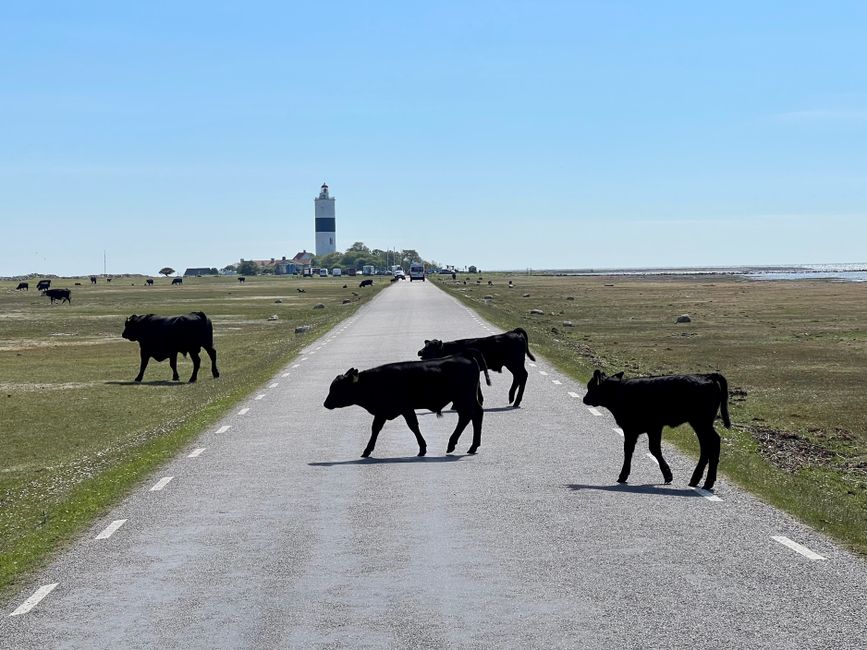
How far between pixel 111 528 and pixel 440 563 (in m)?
3.91

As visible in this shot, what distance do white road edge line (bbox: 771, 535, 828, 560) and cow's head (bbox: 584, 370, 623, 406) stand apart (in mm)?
3685

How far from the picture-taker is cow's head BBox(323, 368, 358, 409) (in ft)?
55.7

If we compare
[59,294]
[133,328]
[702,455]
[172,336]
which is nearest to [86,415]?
[172,336]

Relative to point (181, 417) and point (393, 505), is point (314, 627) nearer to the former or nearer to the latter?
point (393, 505)

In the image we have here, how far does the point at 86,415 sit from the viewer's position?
26031 mm

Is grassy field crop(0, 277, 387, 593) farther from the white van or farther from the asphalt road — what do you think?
the white van

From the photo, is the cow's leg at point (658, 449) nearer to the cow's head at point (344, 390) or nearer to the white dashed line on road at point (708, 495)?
the white dashed line on road at point (708, 495)

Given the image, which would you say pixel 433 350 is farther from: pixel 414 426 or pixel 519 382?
pixel 414 426

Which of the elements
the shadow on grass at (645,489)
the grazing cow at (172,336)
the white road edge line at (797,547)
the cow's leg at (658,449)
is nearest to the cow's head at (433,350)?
the shadow on grass at (645,489)

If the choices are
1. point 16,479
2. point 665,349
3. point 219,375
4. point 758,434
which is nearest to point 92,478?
point 16,479

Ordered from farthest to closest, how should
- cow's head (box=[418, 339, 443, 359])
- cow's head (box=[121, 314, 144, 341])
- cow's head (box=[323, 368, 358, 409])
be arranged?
1. cow's head (box=[121, 314, 144, 341])
2. cow's head (box=[418, 339, 443, 359])
3. cow's head (box=[323, 368, 358, 409])

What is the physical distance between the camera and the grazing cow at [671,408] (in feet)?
45.7

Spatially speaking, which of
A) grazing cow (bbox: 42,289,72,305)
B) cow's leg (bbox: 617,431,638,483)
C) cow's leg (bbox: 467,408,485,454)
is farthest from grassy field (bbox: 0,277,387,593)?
grazing cow (bbox: 42,289,72,305)

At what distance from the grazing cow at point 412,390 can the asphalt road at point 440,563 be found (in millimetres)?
624
